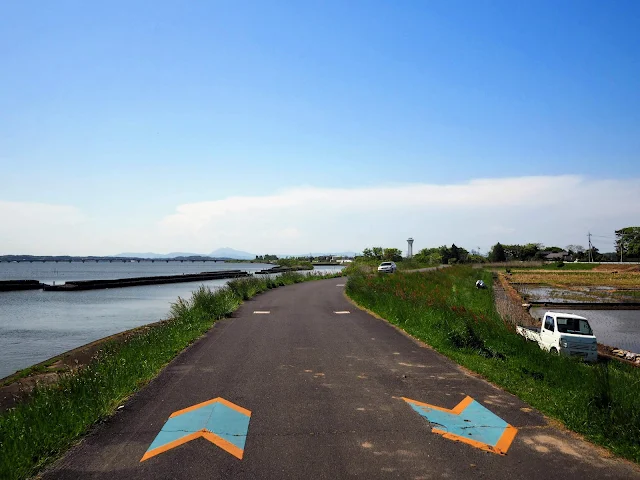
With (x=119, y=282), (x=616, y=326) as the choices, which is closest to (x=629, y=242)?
(x=616, y=326)

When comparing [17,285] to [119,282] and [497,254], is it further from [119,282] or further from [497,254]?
[497,254]

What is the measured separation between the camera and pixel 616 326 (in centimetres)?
2959

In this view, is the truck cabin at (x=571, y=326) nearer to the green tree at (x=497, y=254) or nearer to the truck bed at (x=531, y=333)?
the truck bed at (x=531, y=333)

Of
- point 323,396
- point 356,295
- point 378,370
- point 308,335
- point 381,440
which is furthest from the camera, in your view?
point 356,295

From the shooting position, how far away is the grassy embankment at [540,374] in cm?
710

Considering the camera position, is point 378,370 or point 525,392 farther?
point 378,370

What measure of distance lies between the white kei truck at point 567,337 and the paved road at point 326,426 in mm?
6382

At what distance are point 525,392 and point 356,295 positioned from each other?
69.9 feet

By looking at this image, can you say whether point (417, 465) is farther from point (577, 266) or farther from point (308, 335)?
point (577, 266)

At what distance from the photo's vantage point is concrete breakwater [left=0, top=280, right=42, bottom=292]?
2399 inches

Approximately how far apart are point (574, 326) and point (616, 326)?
14.9 metres

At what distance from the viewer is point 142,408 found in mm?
8516

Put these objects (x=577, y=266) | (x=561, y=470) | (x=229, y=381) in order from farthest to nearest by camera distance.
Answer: (x=577, y=266)
(x=229, y=381)
(x=561, y=470)

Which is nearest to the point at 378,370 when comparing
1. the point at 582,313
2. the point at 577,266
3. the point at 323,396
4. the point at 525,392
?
the point at 323,396
